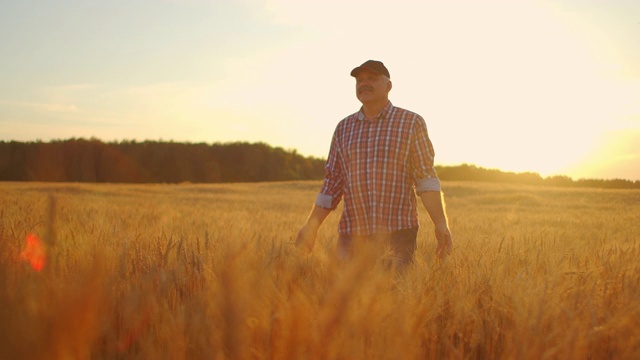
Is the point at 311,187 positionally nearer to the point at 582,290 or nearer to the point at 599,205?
the point at 599,205

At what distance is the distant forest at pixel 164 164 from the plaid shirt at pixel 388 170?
3488 cm

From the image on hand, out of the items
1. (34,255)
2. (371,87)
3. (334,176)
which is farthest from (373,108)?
(34,255)

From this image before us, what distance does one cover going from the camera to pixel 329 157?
14.6ft

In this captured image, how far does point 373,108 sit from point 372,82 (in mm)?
201

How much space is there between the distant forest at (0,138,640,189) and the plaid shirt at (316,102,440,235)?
3488cm

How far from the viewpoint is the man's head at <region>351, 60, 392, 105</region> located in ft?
12.9

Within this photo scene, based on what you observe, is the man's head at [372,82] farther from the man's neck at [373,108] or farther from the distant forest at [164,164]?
the distant forest at [164,164]

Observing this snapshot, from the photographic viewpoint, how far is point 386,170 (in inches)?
159

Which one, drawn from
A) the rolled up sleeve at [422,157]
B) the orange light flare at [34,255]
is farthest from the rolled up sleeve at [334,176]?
the orange light flare at [34,255]

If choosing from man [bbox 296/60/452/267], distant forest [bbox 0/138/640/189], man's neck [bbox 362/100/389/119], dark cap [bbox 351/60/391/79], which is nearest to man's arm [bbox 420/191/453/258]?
man [bbox 296/60/452/267]

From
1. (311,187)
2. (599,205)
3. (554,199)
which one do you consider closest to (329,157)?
(599,205)

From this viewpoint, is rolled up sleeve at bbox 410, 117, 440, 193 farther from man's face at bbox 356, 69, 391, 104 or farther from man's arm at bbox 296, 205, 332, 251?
man's arm at bbox 296, 205, 332, 251

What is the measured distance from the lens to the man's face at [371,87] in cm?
398

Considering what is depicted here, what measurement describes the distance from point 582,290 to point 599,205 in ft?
67.2
